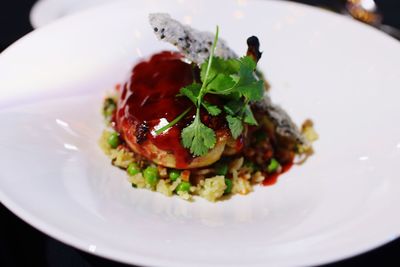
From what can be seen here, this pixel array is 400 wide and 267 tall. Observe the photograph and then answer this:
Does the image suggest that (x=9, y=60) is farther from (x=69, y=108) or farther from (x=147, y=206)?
(x=147, y=206)

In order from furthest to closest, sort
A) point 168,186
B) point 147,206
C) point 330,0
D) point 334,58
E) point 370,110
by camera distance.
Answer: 1. point 330,0
2. point 334,58
3. point 370,110
4. point 168,186
5. point 147,206

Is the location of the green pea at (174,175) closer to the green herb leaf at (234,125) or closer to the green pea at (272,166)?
the green herb leaf at (234,125)

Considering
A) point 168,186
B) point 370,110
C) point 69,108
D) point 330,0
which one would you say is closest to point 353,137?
point 370,110

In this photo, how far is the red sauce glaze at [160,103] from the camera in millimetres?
3340

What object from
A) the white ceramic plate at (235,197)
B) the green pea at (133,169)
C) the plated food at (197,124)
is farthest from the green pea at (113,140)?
the green pea at (133,169)

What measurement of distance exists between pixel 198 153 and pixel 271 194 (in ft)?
1.99

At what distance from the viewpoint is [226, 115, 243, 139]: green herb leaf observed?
3.35 metres

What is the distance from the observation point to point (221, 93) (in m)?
3.32

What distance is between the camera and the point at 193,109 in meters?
Result: 3.38

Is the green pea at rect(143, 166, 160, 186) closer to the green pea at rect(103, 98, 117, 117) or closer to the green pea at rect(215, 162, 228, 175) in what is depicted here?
the green pea at rect(215, 162, 228, 175)

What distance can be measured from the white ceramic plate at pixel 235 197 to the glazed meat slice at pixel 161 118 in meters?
0.26

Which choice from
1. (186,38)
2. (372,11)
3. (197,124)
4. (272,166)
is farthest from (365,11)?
(197,124)

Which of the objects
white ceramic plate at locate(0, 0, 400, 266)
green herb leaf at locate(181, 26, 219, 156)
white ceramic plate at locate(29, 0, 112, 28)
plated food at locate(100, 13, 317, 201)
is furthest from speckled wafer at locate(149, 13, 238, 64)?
white ceramic plate at locate(29, 0, 112, 28)

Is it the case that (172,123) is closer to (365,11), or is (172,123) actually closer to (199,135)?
(199,135)
